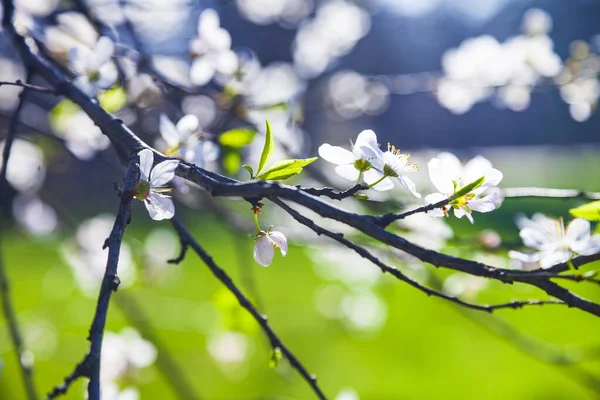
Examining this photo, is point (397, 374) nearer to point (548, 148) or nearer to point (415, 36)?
point (415, 36)

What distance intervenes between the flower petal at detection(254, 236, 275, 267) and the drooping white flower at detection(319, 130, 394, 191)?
0.35ft

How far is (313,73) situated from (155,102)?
1.67 m

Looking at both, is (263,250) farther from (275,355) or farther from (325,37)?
(325,37)

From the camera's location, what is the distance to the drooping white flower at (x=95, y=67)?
0.86 metres

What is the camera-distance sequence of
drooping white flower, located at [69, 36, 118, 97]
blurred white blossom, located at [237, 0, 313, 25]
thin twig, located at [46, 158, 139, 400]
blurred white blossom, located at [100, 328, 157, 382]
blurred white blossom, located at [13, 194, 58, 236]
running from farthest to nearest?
blurred white blossom, located at [237, 0, 313, 25], blurred white blossom, located at [13, 194, 58, 236], blurred white blossom, located at [100, 328, 157, 382], drooping white flower, located at [69, 36, 118, 97], thin twig, located at [46, 158, 139, 400]

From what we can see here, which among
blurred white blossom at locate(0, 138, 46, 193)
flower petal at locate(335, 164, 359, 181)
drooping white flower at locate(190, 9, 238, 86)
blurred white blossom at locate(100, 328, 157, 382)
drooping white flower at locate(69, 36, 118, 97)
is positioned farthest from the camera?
blurred white blossom at locate(0, 138, 46, 193)

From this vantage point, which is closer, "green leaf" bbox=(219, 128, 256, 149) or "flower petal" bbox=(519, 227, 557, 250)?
"flower petal" bbox=(519, 227, 557, 250)

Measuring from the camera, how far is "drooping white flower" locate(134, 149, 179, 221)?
0.52 m

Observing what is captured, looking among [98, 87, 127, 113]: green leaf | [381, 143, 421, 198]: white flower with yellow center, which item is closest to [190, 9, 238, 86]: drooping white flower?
[98, 87, 127, 113]: green leaf

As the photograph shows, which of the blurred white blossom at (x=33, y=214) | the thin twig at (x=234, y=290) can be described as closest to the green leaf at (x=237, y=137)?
the thin twig at (x=234, y=290)

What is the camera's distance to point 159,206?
0.58 m

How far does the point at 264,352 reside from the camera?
2.58m

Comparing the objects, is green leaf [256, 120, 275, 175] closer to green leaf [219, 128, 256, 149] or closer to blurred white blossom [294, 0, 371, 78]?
green leaf [219, 128, 256, 149]

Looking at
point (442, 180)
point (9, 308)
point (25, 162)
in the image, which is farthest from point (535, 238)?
point (25, 162)
